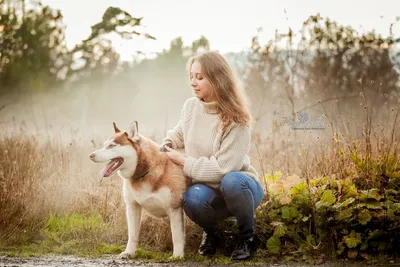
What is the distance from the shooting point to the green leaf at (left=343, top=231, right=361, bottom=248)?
4.16 meters

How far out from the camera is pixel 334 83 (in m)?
12.0

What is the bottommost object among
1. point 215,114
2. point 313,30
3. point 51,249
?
point 51,249

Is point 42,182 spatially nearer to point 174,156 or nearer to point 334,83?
point 174,156

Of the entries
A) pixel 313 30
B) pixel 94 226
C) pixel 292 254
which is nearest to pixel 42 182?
pixel 94 226

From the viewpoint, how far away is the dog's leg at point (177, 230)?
415 cm

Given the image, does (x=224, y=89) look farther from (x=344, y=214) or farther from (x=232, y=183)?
(x=344, y=214)

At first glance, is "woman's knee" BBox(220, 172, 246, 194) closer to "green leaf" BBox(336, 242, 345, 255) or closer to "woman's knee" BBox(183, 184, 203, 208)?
"woman's knee" BBox(183, 184, 203, 208)

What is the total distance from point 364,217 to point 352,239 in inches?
7.5

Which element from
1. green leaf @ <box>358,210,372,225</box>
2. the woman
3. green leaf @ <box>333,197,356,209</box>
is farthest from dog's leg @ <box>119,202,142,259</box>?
green leaf @ <box>358,210,372,225</box>

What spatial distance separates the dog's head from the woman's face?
0.57m

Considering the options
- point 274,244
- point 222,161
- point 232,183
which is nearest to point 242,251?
point 274,244

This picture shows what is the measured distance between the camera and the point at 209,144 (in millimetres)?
4258

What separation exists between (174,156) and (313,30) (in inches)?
302

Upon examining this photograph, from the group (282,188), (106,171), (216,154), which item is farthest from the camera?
(282,188)
